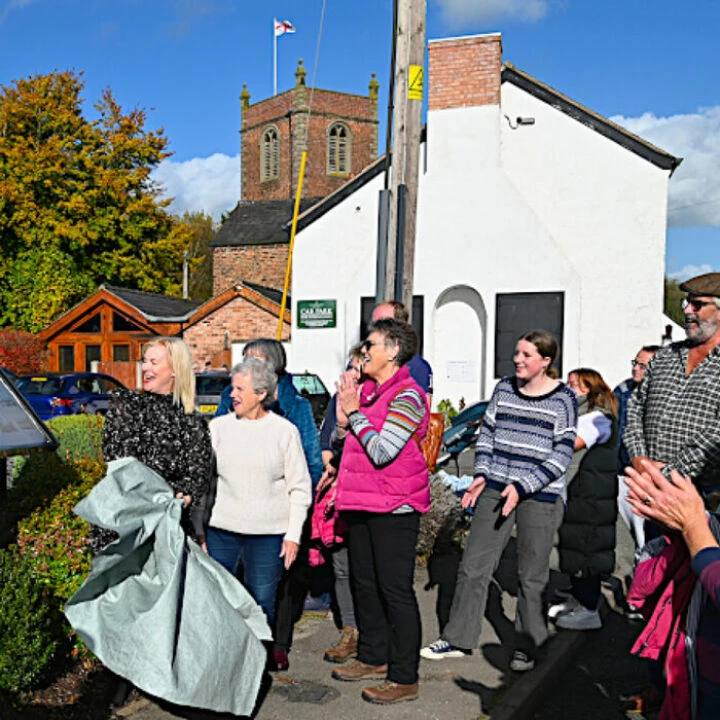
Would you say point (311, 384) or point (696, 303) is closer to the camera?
point (696, 303)

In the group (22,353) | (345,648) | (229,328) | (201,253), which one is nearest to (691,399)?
(345,648)

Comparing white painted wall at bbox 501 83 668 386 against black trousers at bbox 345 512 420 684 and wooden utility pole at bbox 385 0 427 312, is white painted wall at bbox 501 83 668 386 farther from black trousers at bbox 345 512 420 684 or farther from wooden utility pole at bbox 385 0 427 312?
black trousers at bbox 345 512 420 684

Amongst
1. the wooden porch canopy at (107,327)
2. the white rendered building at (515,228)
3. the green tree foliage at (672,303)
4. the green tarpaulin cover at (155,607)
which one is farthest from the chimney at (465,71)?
the green tree foliage at (672,303)

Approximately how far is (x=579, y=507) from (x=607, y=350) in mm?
12318

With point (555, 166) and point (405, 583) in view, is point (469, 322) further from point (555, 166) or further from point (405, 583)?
point (405, 583)

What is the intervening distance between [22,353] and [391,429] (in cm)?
2918

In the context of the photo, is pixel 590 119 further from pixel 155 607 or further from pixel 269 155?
pixel 269 155

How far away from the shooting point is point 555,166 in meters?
17.8

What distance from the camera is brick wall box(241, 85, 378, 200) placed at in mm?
51750

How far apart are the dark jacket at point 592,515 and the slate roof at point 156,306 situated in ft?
79.3

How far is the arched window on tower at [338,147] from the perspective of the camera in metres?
53.2

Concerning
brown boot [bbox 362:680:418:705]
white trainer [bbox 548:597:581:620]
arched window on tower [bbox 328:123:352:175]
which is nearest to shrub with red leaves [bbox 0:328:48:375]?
arched window on tower [bbox 328:123:352:175]

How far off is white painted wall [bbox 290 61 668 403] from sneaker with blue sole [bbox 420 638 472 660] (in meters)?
13.1

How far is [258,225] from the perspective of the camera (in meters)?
43.8
